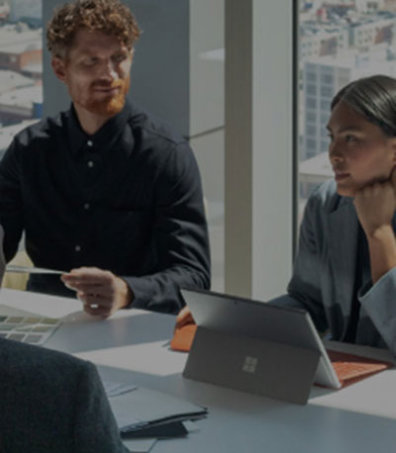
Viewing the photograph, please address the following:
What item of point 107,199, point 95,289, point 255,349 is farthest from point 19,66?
point 255,349

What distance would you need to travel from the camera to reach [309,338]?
87.8 inches

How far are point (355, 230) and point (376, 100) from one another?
0.34 metres

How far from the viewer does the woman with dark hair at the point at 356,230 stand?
257cm

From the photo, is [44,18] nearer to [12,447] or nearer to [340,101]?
[340,101]

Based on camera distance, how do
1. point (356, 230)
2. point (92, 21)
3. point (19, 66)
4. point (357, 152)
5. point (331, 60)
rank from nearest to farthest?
point (357, 152) < point (356, 230) < point (92, 21) < point (331, 60) < point (19, 66)

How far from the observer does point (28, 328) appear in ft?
9.04

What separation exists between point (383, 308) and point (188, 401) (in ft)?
A: 1.77

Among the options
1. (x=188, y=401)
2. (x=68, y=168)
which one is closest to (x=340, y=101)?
(x=188, y=401)

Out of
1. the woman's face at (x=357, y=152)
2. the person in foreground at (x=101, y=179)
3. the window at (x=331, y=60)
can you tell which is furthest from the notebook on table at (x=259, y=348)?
the window at (x=331, y=60)

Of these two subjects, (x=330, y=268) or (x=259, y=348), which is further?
(x=330, y=268)

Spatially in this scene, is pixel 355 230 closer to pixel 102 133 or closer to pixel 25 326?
pixel 25 326

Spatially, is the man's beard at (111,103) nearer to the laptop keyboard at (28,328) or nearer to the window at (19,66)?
the laptop keyboard at (28,328)

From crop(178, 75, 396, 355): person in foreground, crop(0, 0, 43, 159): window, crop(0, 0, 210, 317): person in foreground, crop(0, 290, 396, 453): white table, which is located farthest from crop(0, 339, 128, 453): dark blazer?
crop(0, 0, 43, 159): window

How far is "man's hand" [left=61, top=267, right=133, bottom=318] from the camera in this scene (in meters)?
2.80
